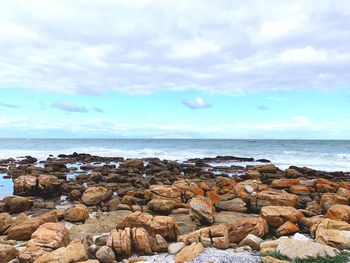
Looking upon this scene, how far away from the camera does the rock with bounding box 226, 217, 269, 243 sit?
795 centimetres

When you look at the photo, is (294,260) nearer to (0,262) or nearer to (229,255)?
(229,255)

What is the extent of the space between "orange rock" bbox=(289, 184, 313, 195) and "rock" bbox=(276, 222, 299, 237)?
274 inches

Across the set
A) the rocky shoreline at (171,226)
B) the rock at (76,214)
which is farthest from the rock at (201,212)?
the rock at (76,214)

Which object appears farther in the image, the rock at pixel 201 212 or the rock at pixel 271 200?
the rock at pixel 271 200

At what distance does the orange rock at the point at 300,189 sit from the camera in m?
14.7

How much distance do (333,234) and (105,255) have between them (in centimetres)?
583

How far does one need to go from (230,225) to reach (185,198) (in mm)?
4879

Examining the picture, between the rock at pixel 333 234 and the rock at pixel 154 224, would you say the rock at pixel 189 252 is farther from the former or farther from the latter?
the rock at pixel 333 234

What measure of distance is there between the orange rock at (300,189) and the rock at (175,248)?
9.90m

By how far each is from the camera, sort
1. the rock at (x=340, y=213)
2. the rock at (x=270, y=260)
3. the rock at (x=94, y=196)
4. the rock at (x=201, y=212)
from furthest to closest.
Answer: the rock at (x=94, y=196) < the rock at (x=201, y=212) < the rock at (x=340, y=213) < the rock at (x=270, y=260)

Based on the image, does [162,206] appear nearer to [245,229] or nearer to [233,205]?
[233,205]

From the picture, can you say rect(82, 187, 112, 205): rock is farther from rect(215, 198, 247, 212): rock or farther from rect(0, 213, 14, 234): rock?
rect(215, 198, 247, 212): rock

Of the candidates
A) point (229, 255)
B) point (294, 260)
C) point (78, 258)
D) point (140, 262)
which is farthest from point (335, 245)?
point (78, 258)

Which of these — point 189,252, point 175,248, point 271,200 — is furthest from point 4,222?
point 271,200
